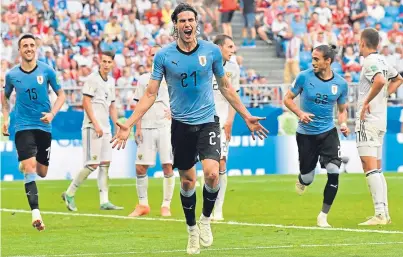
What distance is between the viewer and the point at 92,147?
19.9 m

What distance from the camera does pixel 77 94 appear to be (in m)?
28.8

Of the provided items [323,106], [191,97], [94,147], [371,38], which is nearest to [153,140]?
[94,147]

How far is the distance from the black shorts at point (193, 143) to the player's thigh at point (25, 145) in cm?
356

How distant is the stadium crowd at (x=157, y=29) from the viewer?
107 feet

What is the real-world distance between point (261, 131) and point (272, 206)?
734 cm

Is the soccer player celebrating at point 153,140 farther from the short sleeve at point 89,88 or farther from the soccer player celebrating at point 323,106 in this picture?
the soccer player celebrating at point 323,106

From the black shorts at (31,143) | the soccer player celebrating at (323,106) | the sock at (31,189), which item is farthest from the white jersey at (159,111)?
the sock at (31,189)

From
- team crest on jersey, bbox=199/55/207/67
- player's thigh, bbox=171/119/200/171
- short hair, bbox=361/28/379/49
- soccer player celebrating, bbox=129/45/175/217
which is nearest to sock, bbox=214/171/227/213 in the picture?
soccer player celebrating, bbox=129/45/175/217

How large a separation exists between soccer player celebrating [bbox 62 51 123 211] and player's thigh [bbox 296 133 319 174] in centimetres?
421

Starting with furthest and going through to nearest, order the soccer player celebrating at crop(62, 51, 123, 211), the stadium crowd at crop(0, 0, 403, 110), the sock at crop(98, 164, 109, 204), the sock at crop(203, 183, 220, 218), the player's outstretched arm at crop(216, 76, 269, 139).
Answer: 1. the stadium crowd at crop(0, 0, 403, 110)
2. the sock at crop(98, 164, 109, 204)
3. the soccer player celebrating at crop(62, 51, 123, 211)
4. the sock at crop(203, 183, 220, 218)
5. the player's outstretched arm at crop(216, 76, 269, 139)

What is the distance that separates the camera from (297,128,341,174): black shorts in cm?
1606

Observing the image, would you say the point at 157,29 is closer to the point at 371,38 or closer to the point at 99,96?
the point at 99,96

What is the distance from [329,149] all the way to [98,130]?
188 inches

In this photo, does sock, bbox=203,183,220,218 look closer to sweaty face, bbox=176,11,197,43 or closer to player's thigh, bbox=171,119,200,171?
player's thigh, bbox=171,119,200,171
